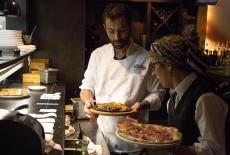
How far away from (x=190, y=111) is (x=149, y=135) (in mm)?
327

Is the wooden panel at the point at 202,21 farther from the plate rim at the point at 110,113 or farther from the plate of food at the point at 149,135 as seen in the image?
the plate of food at the point at 149,135

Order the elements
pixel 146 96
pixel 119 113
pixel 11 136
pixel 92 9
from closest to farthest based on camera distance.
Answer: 1. pixel 11 136
2. pixel 119 113
3. pixel 146 96
4. pixel 92 9

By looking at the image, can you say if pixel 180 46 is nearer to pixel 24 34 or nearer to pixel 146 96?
pixel 146 96

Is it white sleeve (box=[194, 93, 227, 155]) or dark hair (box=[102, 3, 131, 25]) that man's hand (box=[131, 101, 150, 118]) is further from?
white sleeve (box=[194, 93, 227, 155])

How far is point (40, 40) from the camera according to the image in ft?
17.2

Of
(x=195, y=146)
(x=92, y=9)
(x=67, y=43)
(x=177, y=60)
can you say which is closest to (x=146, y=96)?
(x=177, y=60)

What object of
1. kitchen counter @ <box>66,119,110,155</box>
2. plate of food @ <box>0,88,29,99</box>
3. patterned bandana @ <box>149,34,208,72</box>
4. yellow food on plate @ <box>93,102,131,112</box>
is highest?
patterned bandana @ <box>149,34,208,72</box>

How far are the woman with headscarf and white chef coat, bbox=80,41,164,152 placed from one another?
77 cm

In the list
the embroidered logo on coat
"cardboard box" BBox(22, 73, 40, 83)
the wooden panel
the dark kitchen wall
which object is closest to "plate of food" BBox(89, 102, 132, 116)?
the embroidered logo on coat

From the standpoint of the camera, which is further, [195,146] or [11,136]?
[195,146]

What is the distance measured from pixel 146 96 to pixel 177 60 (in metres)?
1.09

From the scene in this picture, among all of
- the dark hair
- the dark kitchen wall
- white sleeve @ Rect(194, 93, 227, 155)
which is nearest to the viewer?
white sleeve @ Rect(194, 93, 227, 155)

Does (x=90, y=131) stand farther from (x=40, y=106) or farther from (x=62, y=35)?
(x=62, y=35)

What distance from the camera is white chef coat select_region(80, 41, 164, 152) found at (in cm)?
290
